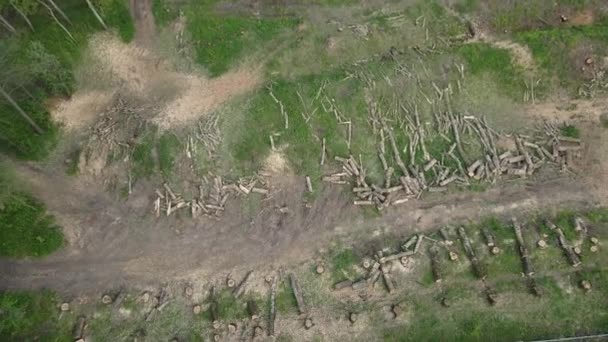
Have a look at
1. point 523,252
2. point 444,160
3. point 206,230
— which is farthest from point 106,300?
point 523,252

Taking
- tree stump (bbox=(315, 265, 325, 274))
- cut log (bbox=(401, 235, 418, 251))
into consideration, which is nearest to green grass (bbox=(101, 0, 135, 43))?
tree stump (bbox=(315, 265, 325, 274))

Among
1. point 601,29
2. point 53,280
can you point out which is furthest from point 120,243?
point 601,29

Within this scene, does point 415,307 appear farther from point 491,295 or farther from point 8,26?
point 8,26

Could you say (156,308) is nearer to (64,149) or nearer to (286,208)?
(286,208)

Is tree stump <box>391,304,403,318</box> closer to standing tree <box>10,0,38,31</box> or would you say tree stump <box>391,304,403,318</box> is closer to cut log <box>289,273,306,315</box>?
cut log <box>289,273,306,315</box>

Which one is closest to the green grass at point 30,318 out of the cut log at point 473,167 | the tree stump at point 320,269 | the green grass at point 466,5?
the tree stump at point 320,269
